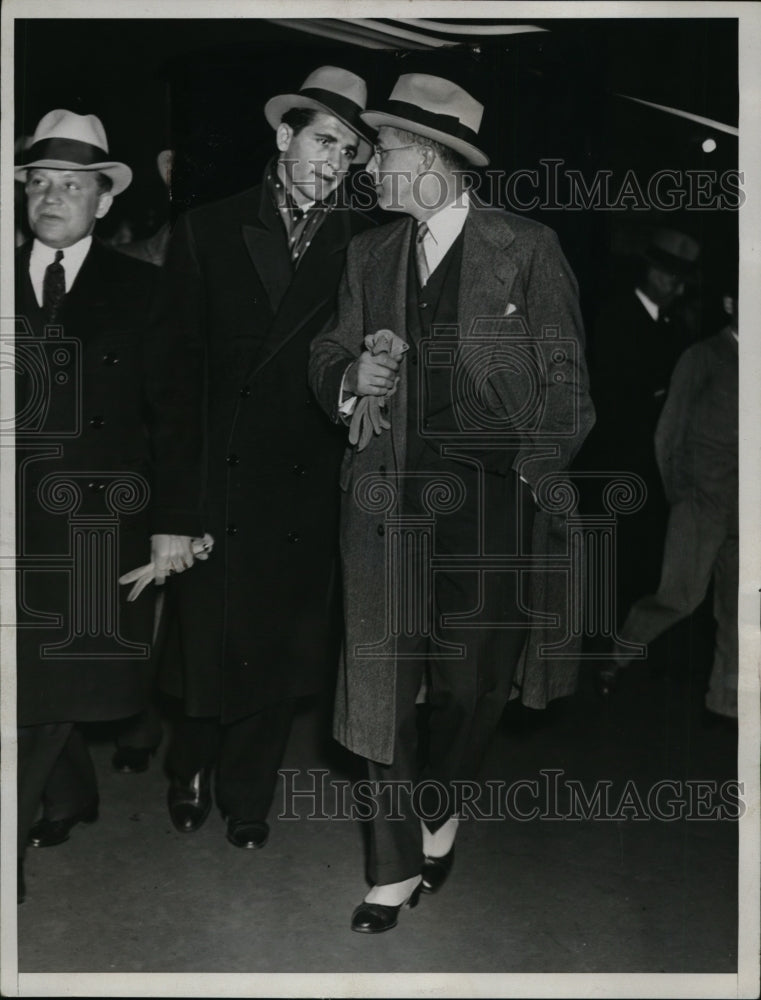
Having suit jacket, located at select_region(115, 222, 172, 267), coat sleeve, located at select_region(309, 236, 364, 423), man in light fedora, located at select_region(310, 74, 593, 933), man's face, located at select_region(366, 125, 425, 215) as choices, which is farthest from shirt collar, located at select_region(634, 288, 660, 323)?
suit jacket, located at select_region(115, 222, 172, 267)

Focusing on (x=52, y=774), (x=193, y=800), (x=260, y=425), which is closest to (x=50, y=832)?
(x=52, y=774)

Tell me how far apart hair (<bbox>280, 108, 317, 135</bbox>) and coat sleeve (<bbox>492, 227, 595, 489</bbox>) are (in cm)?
79

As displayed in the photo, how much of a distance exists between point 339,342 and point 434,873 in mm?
1699

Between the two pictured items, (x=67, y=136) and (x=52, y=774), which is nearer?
(x=67, y=136)

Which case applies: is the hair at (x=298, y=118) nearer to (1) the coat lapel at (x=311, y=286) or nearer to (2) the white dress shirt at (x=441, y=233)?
(1) the coat lapel at (x=311, y=286)

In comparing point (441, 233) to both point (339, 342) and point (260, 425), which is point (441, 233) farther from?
point (260, 425)

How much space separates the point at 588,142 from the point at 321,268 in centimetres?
92

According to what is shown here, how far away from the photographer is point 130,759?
4418 millimetres

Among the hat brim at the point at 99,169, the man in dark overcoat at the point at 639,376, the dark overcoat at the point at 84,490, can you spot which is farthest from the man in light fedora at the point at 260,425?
the man in dark overcoat at the point at 639,376

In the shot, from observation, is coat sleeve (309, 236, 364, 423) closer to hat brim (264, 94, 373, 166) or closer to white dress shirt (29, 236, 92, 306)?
hat brim (264, 94, 373, 166)

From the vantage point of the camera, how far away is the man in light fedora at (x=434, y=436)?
4.13 meters

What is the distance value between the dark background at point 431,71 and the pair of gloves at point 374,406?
0.60m

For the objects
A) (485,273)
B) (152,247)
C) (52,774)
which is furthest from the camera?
(52,774)

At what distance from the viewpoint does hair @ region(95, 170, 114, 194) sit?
4.20m
